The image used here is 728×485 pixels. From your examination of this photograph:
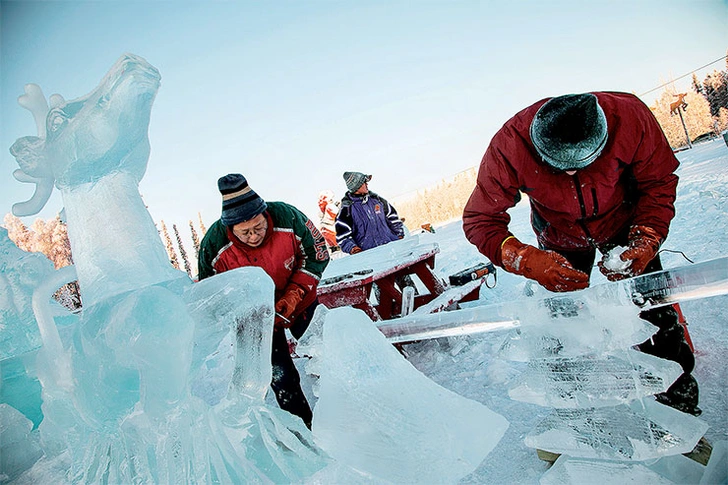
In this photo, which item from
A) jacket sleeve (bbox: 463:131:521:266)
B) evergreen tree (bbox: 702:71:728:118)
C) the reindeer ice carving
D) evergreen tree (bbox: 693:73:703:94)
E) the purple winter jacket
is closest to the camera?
the reindeer ice carving

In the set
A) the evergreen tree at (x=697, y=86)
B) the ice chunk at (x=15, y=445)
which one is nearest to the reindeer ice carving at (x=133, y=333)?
the ice chunk at (x=15, y=445)

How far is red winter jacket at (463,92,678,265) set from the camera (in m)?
2.00

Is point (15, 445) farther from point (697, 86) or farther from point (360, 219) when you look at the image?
point (697, 86)

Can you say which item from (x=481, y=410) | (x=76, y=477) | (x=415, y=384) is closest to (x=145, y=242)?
(x=76, y=477)

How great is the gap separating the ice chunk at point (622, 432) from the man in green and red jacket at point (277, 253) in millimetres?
1606

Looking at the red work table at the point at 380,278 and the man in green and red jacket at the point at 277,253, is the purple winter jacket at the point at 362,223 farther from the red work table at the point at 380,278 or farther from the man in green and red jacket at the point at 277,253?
the man in green and red jacket at the point at 277,253

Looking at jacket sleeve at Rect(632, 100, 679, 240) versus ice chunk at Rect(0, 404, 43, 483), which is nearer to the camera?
ice chunk at Rect(0, 404, 43, 483)

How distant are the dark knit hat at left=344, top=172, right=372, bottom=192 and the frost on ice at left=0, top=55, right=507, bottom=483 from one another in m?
3.94

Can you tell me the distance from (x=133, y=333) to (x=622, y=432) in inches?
59.7

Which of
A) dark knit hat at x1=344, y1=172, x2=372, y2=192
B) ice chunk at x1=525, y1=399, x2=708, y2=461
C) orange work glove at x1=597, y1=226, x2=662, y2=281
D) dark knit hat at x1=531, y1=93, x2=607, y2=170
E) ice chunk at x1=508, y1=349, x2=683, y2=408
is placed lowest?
ice chunk at x1=525, y1=399, x2=708, y2=461

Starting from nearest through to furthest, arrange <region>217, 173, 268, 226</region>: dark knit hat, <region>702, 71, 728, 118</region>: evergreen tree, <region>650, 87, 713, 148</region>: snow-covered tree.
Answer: <region>217, 173, 268, 226</region>: dark knit hat, <region>702, 71, 728, 118</region>: evergreen tree, <region>650, 87, 713, 148</region>: snow-covered tree

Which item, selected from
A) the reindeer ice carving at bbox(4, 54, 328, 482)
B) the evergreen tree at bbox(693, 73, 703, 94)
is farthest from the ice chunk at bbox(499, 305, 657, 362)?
the evergreen tree at bbox(693, 73, 703, 94)

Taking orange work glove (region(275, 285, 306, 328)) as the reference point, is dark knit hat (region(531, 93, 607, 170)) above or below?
above

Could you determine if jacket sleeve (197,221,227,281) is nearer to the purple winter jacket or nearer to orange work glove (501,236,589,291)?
orange work glove (501,236,589,291)
